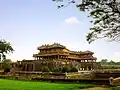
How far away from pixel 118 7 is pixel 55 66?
41.4m

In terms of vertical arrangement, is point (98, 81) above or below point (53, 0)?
below

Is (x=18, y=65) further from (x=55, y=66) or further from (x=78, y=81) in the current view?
(x=78, y=81)

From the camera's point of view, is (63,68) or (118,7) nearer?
(118,7)

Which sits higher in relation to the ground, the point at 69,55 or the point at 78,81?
the point at 69,55

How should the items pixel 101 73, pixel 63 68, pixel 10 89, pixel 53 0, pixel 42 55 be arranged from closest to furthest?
1. pixel 53 0
2. pixel 10 89
3. pixel 101 73
4. pixel 63 68
5. pixel 42 55

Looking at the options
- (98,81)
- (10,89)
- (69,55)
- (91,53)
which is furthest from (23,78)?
(91,53)

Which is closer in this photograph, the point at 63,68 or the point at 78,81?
the point at 78,81

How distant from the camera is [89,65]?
230ft

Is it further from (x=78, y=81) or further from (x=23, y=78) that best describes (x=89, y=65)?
(x=78, y=81)

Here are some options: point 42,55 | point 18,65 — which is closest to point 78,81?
point 18,65

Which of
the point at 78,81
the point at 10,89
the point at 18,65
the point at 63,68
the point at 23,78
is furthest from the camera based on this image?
the point at 18,65

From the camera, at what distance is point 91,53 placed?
85.5 metres

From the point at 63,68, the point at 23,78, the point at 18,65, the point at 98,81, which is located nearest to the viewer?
the point at 98,81

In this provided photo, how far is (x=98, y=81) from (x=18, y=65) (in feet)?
112
